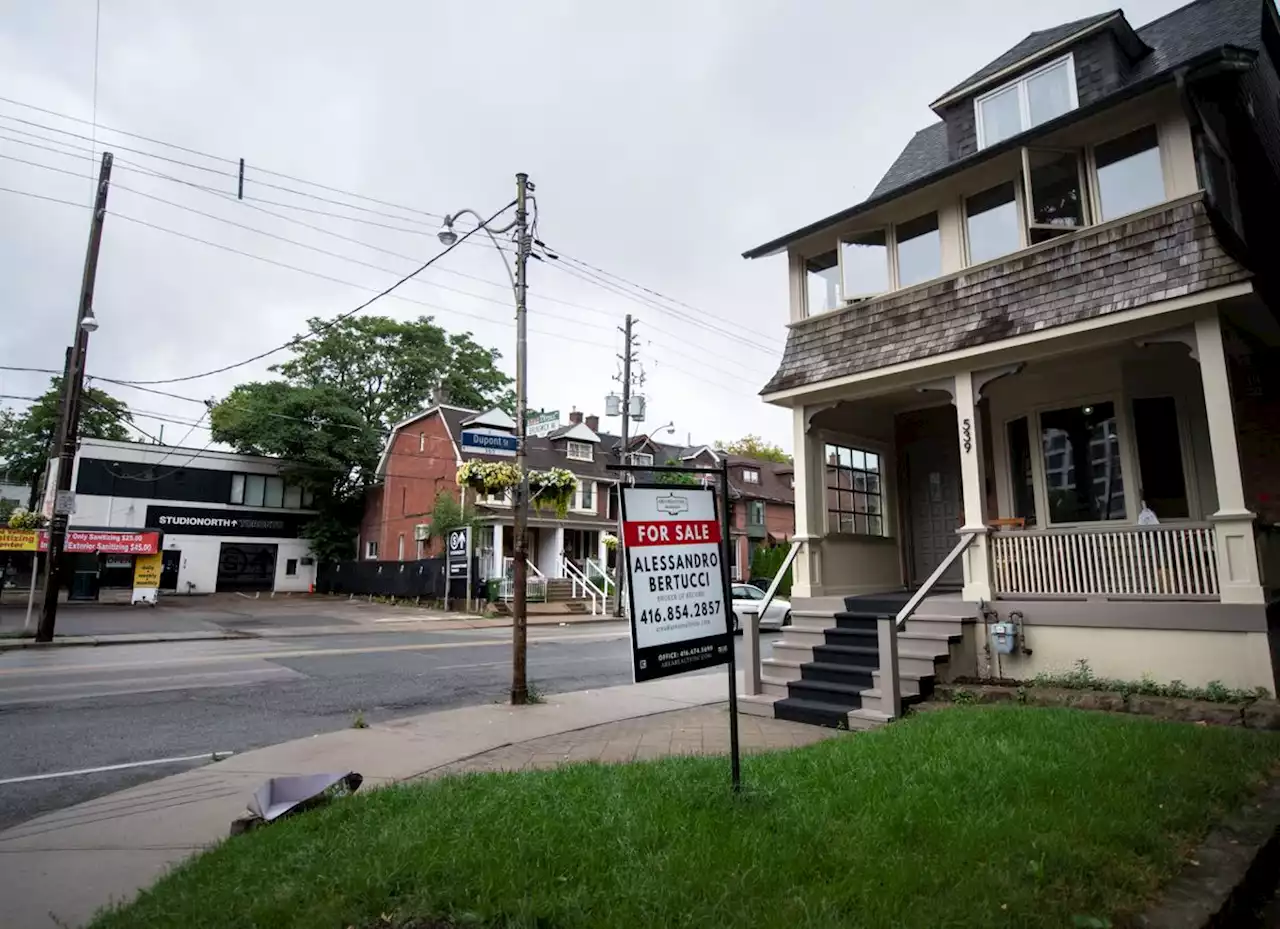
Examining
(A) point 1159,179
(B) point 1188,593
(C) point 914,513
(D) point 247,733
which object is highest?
(A) point 1159,179

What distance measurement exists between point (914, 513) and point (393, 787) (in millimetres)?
9463

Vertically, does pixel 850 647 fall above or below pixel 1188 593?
below

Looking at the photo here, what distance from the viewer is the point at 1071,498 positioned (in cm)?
981

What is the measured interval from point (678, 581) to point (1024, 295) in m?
6.71

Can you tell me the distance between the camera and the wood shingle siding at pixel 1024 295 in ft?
25.5

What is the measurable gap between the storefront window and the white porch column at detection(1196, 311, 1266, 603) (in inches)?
79.1

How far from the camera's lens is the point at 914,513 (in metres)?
12.3

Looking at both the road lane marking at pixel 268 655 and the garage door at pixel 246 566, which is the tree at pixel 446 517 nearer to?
the road lane marking at pixel 268 655

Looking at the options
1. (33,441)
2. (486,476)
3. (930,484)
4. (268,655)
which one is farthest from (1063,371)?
(33,441)

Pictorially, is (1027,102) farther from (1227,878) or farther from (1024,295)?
(1227,878)

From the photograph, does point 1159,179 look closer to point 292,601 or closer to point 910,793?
point 910,793

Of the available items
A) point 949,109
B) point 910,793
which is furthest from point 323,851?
point 949,109

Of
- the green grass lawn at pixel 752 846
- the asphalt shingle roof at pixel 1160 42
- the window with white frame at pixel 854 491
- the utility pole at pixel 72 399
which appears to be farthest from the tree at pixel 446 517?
the green grass lawn at pixel 752 846

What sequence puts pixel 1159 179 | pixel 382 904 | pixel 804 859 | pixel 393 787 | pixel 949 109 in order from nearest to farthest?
pixel 382 904 → pixel 804 859 → pixel 393 787 → pixel 1159 179 → pixel 949 109
